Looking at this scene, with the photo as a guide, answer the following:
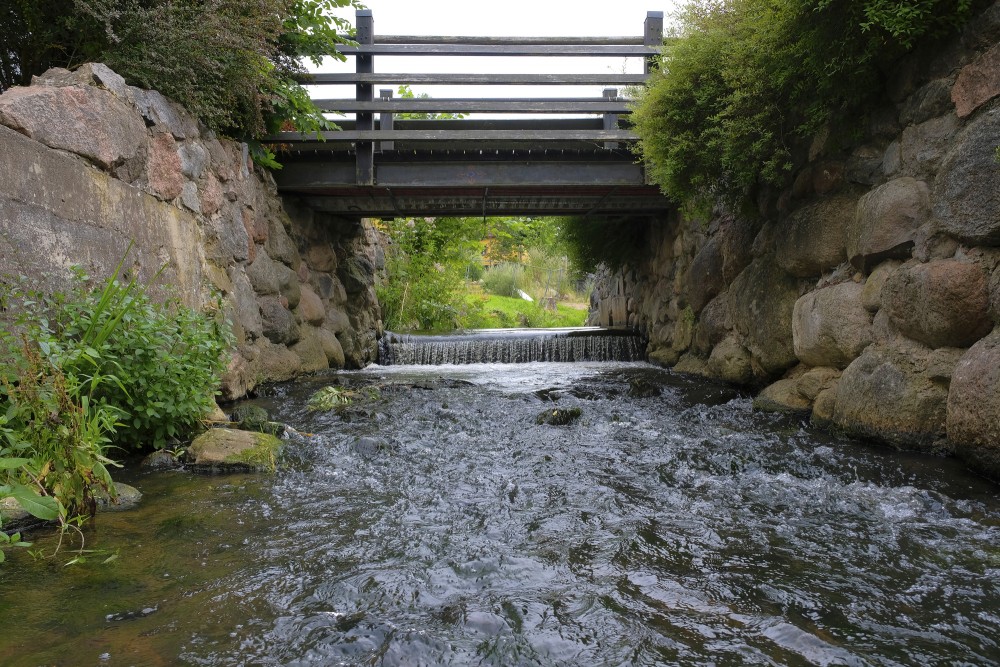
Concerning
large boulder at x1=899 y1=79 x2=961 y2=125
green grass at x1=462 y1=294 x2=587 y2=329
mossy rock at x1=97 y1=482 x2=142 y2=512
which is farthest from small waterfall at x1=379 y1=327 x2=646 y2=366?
mossy rock at x1=97 y1=482 x2=142 y2=512

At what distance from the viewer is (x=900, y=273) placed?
14.6ft

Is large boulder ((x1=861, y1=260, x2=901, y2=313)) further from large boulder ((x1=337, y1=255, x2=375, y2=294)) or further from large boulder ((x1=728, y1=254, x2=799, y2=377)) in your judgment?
large boulder ((x1=337, y1=255, x2=375, y2=294))

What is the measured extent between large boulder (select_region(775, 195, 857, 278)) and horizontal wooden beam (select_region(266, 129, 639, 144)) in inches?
102

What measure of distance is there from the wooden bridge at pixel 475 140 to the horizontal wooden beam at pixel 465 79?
13 mm

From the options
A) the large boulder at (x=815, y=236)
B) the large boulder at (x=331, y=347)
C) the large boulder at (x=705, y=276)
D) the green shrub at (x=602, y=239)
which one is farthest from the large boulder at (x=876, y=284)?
the large boulder at (x=331, y=347)

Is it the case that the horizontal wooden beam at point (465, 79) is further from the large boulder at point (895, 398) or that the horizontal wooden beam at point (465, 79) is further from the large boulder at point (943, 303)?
the large boulder at point (895, 398)

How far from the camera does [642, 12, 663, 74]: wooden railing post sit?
27.5 feet

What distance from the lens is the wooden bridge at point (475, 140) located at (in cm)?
807

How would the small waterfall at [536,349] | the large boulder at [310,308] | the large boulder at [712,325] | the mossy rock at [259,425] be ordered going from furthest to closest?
the small waterfall at [536,349] < the large boulder at [310,308] < the large boulder at [712,325] < the mossy rock at [259,425]

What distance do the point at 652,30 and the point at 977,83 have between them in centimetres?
527

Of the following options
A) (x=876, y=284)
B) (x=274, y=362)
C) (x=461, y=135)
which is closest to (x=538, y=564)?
(x=876, y=284)

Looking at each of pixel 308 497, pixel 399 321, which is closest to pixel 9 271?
pixel 308 497

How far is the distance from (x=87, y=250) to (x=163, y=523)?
2.33 meters

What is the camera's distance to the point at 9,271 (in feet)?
11.5
